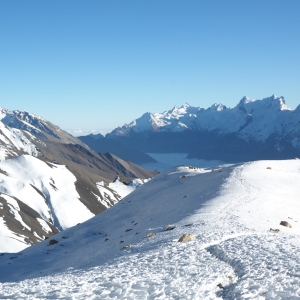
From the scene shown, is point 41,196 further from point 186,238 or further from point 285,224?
point 186,238

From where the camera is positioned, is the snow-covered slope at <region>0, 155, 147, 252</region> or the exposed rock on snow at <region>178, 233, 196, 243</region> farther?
the snow-covered slope at <region>0, 155, 147, 252</region>

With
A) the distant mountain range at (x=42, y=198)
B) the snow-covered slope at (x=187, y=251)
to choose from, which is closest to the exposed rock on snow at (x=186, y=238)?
the snow-covered slope at (x=187, y=251)

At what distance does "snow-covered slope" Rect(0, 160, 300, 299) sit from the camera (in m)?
15.5

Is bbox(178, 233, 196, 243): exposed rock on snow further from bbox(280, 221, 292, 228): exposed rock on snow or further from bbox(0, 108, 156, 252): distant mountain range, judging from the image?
bbox(0, 108, 156, 252): distant mountain range

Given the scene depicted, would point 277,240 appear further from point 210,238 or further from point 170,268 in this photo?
point 170,268

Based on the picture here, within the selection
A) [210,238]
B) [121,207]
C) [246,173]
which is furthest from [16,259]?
[246,173]

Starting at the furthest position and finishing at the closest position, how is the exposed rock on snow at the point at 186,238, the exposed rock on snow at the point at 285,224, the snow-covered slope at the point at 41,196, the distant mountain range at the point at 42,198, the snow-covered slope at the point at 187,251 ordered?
the snow-covered slope at the point at 41,196, the distant mountain range at the point at 42,198, the exposed rock on snow at the point at 285,224, the exposed rock on snow at the point at 186,238, the snow-covered slope at the point at 187,251

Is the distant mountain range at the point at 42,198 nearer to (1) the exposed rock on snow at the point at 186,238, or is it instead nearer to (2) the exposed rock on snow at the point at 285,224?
(1) the exposed rock on snow at the point at 186,238

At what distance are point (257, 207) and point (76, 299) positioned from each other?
22447 mm

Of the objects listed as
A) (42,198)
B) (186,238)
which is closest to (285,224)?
(186,238)

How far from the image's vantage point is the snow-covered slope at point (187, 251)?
15547 millimetres

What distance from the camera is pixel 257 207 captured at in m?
32.7

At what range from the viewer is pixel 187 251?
20547 mm

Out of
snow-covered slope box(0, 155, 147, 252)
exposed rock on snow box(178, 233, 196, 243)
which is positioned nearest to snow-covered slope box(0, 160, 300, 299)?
exposed rock on snow box(178, 233, 196, 243)
